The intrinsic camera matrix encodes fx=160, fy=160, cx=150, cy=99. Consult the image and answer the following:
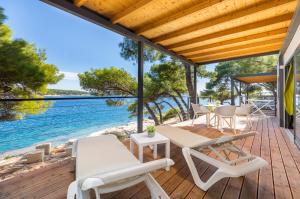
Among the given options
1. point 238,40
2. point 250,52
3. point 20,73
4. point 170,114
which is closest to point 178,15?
point 238,40

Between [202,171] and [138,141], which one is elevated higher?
[138,141]

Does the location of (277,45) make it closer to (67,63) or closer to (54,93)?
(54,93)

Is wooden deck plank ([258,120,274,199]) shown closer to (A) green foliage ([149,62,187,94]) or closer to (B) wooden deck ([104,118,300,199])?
(B) wooden deck ([104,118,300,199])

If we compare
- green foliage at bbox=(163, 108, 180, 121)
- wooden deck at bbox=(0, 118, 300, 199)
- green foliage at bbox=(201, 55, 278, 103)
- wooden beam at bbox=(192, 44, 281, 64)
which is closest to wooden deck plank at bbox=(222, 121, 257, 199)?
wooden deck at bbox=(0, 118, 300, 199)

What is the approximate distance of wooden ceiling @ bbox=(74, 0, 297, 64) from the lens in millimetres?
2578

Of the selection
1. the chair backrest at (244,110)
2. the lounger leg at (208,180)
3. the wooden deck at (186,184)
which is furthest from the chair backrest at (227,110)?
the lounger leg at (208,180)

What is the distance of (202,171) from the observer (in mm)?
2080

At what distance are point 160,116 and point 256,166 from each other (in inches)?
395

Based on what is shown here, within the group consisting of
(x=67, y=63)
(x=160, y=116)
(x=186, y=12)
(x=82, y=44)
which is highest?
(x=82, y=44)

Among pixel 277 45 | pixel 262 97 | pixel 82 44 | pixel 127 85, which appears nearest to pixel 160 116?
pixel 127 85

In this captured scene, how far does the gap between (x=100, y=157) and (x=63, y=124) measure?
913 cm

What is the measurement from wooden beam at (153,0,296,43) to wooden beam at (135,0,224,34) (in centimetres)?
61

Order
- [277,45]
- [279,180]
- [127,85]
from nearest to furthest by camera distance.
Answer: [279,180] → [277,45] → [127,85]

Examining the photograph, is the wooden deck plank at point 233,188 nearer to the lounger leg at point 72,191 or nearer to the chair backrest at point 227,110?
the lounger leg at point 72,191
